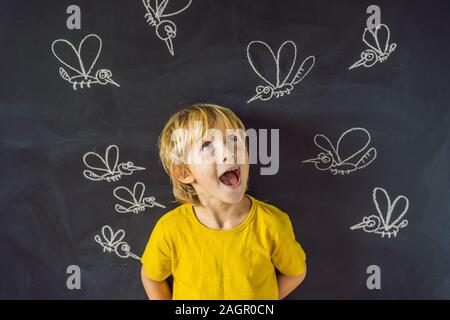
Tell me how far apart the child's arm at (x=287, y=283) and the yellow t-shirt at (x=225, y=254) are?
48 mm

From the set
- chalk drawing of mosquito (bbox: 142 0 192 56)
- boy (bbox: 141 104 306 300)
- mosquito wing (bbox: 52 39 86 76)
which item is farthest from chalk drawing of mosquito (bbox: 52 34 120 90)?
boy (bbox: 141 104 306 300)

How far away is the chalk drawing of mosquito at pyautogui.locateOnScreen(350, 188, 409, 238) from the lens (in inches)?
45.6

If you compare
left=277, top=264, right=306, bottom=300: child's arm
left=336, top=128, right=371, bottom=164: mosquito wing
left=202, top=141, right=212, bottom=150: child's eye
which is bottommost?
left=277, top=264, right=306, bottom=300: child's arm

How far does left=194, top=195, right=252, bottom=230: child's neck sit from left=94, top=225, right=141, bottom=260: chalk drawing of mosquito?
28cm

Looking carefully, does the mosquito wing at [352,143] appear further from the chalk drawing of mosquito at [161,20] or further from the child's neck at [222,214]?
the chalk drawing of mosquito at [161,20]

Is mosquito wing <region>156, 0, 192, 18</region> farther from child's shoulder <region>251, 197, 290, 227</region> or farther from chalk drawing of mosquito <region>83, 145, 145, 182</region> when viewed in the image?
child's shoulder <region>251, 197, 290, 227</region>

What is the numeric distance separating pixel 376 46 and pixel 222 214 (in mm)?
649

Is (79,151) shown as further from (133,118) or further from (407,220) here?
(407,220)

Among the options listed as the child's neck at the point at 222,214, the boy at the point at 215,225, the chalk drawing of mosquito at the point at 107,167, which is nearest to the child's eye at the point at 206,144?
the boy at the point at 215,225

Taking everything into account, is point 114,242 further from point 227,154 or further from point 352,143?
point 352,143

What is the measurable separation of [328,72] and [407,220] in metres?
0.51

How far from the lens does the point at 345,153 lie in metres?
1.14

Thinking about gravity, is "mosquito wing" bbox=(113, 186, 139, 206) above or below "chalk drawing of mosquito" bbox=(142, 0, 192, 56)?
below

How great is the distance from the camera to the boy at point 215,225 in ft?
3.22
